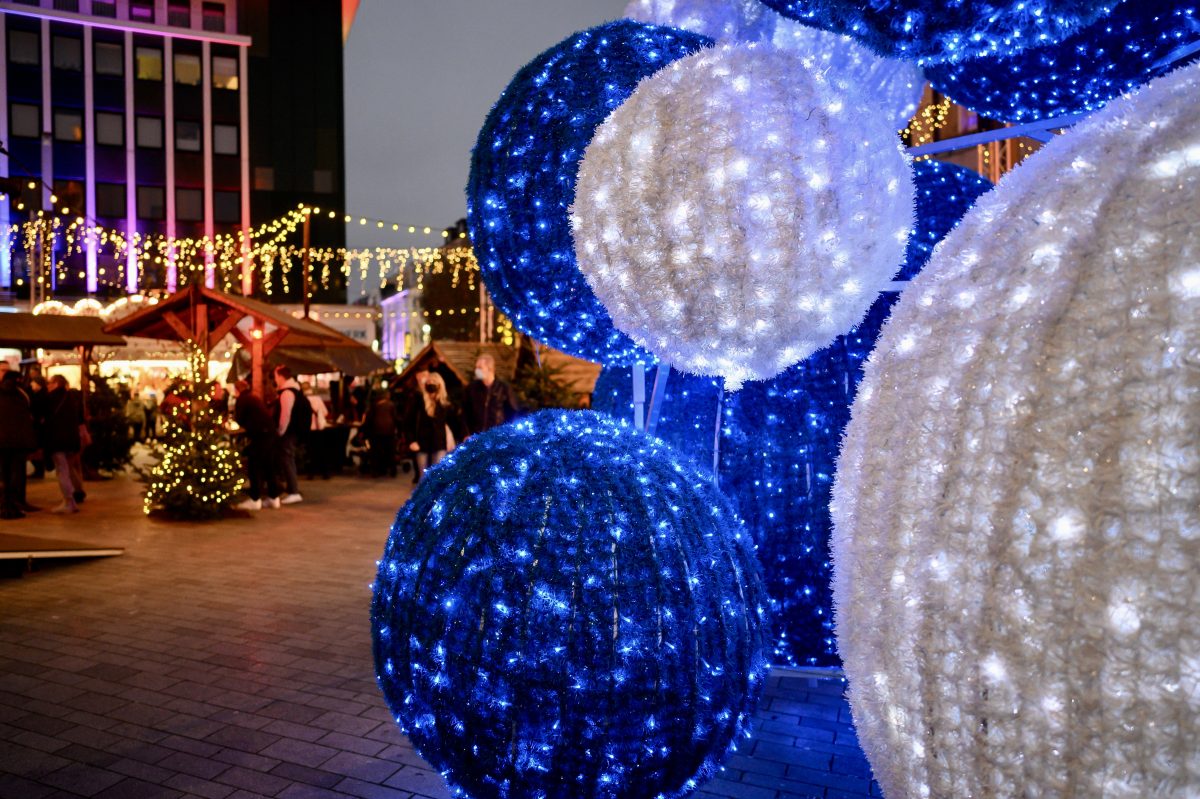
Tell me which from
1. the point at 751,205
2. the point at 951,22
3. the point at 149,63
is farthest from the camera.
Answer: the point at 149,63

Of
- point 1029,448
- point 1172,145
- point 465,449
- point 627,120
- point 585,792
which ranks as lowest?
point 585,792

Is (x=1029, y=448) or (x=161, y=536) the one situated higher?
(x=1029, y=448)

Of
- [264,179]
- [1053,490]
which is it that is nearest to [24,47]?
[264,179]

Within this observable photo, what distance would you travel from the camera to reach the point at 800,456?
3461mm

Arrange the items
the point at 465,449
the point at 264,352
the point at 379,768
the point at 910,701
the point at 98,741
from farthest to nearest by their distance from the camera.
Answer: the point at 264,352 → the point at 98,741 → the point at 379,768 → the point at 465,449 → the point at 910,701

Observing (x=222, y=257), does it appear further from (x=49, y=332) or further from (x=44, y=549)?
(x=44, y=549)

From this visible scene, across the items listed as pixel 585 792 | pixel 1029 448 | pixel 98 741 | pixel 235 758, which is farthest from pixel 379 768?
pixel 1029 448

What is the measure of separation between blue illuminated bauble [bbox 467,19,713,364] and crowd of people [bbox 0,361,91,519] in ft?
32.4

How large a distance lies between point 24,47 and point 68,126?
3.40 meters

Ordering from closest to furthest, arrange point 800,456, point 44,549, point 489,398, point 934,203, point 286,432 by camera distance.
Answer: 1. point 934,203
2. point 800,456
3. point 44,549
4. point 489,398
5. point 286,432

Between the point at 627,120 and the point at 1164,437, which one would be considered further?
the point at 627,120

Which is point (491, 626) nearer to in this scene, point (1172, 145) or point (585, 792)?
point (585, 792)

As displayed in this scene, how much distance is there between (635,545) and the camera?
7.92 feet

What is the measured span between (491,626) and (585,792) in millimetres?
527
